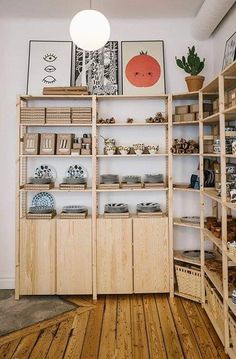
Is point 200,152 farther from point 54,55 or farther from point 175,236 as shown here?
point 54,55

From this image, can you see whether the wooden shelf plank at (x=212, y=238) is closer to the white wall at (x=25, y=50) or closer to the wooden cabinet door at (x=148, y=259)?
the wooden cabinet door at (x=148, y=259)

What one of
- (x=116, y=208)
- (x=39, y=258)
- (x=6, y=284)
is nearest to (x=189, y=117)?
(x=116, y=208)

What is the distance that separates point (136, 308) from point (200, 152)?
159 centimetres

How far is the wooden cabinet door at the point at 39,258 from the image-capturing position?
327cm

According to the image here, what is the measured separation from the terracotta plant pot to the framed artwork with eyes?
33 centimetres

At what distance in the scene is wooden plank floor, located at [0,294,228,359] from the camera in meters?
2.33

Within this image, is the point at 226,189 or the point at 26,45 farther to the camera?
the point at 26,45

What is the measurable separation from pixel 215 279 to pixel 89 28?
214 cm

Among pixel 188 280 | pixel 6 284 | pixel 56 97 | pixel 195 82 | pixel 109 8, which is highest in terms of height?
pixel 109 8

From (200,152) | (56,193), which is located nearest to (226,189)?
(200,152)

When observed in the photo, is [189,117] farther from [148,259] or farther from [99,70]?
[148,259]

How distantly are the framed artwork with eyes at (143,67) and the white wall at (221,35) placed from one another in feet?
1.86

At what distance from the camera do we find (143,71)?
349cm

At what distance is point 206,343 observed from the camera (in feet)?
7.98
